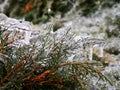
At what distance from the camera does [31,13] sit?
18.9 ft

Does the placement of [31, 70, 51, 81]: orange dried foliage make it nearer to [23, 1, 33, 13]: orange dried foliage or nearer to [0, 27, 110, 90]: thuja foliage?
[0, 27, 110, 90]: thuja foliage

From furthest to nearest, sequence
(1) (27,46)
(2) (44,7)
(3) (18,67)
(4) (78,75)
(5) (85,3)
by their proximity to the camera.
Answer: (2) (44,7) < (5) (85,3) < (1) (27,46) < (4) (78,75) < (3) (18,67)

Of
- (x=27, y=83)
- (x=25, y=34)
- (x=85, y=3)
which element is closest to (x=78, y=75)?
(x=27, y=83)

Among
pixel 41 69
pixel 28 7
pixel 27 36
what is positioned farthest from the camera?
pixel 28 7

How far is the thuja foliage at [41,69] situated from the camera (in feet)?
8.25

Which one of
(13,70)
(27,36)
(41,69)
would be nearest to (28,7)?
(27,36)

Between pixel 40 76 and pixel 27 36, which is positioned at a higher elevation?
pixel 27 36

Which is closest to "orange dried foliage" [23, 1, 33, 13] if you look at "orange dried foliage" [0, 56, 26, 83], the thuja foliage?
the thuja foliage

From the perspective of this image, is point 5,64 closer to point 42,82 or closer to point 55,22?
point 42,82

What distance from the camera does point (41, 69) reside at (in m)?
2.77

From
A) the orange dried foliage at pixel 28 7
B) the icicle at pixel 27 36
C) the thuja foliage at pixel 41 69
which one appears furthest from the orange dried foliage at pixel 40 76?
the orange dried foliage at pixel 28 7

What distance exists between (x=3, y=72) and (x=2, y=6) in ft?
12.2

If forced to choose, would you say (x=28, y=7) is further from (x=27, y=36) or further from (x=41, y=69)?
(x=41, y=69)

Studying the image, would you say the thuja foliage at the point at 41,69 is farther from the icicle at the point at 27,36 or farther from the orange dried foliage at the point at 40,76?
the icicle at the point at 27,36
